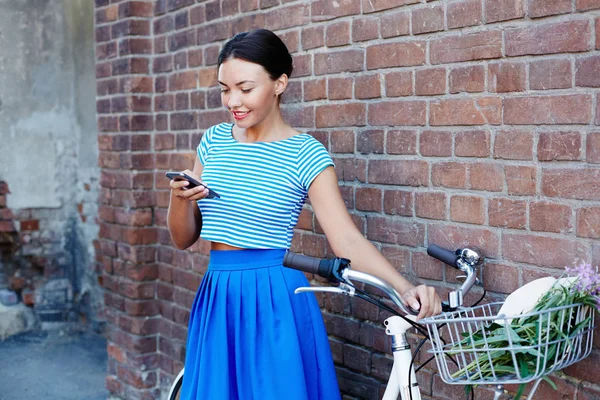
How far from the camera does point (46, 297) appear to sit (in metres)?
6.47

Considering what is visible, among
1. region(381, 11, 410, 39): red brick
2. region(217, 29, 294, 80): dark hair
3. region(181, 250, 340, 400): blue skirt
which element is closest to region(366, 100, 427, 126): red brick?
region(381, 11, 410, 39): red brick

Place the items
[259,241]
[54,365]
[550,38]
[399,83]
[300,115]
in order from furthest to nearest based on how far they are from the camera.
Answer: [54,365] < [300,115] < [399,83] < [259,241] < [550,38]

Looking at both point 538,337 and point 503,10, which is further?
point 503,10

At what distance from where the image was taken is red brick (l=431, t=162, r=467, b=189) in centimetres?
281

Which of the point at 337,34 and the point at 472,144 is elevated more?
the point at 337,34

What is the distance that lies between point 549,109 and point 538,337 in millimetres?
858

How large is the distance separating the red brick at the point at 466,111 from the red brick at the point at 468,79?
35mm

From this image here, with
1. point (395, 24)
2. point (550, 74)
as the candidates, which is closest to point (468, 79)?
point (550, 74)

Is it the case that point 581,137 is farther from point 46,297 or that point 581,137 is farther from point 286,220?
point 46,297

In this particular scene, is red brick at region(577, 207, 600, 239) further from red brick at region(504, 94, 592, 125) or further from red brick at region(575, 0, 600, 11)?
red brick at region(575, 0, 600, 11)

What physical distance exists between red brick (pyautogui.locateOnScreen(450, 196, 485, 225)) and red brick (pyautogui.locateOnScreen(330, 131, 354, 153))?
60cm

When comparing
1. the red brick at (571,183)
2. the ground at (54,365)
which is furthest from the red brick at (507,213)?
the ground at (54,365)

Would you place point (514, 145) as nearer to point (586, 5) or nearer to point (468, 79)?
point (468, 79)

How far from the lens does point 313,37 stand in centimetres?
349
